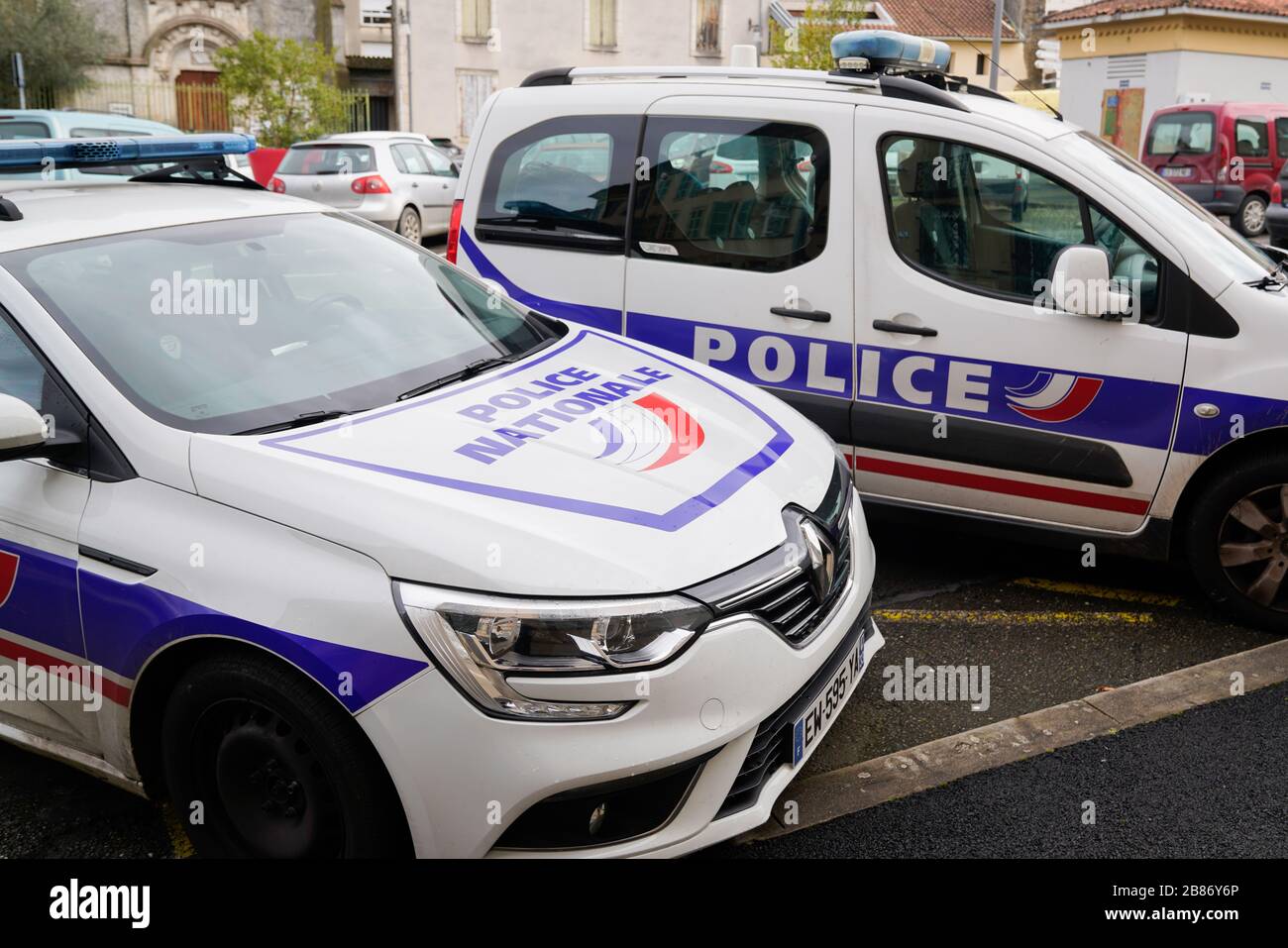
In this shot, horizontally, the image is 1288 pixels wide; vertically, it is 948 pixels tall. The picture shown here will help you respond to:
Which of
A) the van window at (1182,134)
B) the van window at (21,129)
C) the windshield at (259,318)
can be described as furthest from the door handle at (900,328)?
the van window at (1182,134)

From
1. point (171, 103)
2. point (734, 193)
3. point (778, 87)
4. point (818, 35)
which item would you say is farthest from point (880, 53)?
point (171, 103)

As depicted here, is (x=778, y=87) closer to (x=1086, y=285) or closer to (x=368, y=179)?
(x=1086, y=285)

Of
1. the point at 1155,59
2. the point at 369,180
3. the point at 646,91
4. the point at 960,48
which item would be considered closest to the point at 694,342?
the point at 646,91

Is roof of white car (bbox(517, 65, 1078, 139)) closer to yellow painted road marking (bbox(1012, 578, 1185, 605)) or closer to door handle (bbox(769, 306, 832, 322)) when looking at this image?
door handle (bbox(769, 306, 832, 322))

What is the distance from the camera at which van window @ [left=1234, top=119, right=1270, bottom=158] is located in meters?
17.2

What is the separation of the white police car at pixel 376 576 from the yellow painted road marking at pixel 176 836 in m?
0.30

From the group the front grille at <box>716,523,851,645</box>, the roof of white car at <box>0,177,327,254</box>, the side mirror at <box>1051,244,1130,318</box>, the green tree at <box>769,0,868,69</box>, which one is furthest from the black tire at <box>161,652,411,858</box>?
the green tree at <box>769,0,868,69</box>

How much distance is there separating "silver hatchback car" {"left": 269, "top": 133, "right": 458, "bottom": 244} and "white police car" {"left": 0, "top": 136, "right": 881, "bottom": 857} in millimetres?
11472

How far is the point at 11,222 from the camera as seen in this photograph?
3086 millimetres

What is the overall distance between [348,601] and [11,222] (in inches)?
61.7

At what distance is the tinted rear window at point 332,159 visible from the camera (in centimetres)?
1445

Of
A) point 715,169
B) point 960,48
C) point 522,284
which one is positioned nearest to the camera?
point 715,169
